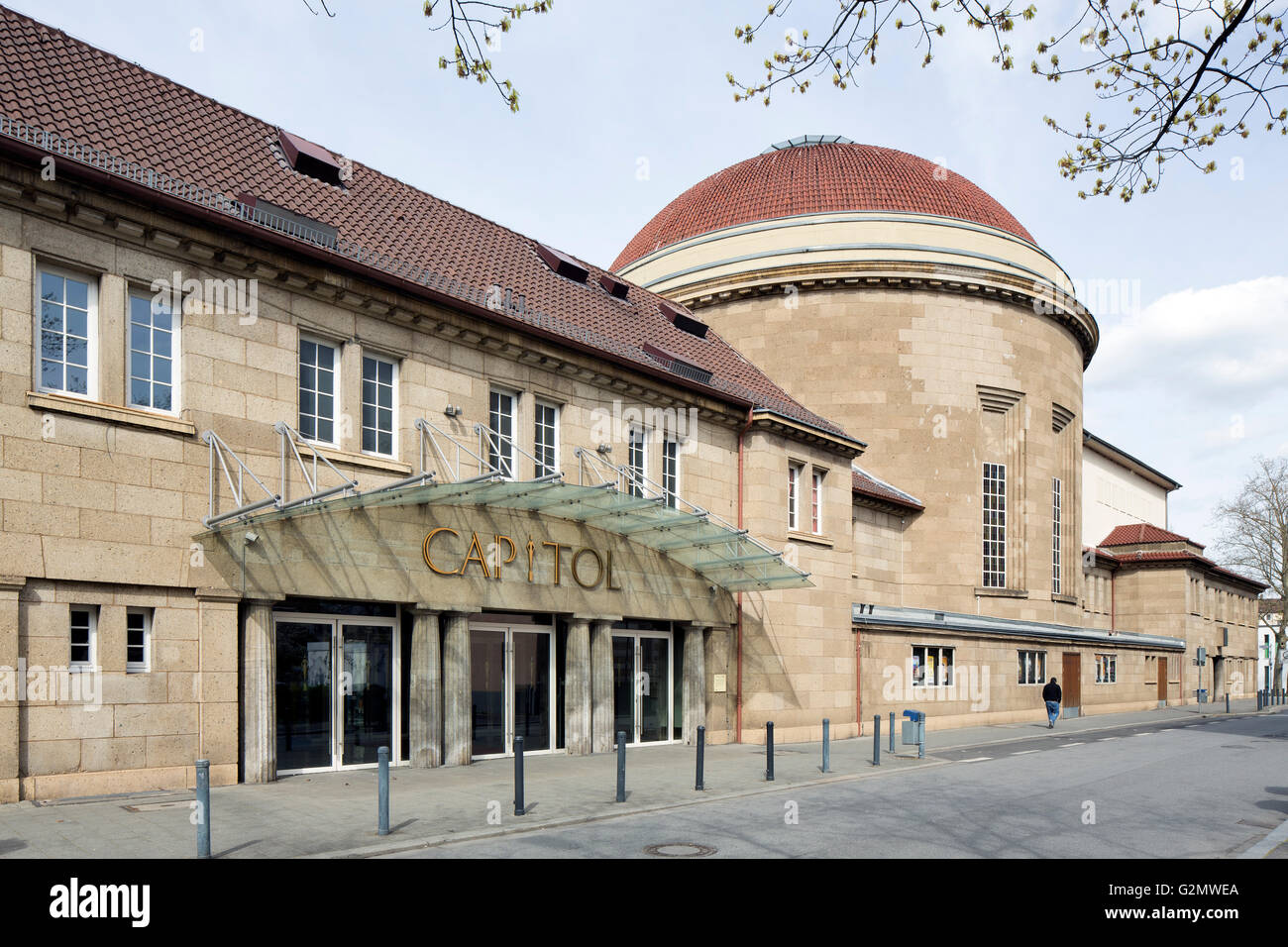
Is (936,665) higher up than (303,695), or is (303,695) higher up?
(303,695)

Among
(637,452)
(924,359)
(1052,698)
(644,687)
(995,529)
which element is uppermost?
(924,359)

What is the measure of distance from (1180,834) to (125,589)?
1275 cm

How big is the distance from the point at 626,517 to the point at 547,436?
2139mm

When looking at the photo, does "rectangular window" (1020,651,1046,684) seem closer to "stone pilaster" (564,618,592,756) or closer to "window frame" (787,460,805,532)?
"window frame" (787,460,805,532)

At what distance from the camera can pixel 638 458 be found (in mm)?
22641

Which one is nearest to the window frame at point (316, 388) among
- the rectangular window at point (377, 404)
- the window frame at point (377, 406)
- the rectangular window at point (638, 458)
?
the window frame at point (377, 406)

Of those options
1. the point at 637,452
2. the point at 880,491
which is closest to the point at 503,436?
the point at 637,452

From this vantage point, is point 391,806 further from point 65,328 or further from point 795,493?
point 795,493

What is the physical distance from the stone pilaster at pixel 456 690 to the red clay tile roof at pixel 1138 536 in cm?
4964

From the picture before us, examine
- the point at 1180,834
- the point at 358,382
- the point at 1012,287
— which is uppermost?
the point at 1012,287

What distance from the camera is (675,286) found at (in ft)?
136

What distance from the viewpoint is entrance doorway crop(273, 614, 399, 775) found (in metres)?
A: 15.8
